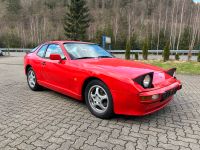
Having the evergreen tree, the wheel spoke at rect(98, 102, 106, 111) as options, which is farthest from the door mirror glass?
the evergreen tree

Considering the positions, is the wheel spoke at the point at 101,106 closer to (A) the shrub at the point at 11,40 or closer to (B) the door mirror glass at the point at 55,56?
(B) the door mirror glass at the point at 55,56

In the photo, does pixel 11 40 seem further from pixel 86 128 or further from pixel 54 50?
pixel 86 128

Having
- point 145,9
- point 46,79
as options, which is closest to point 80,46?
point 46,79

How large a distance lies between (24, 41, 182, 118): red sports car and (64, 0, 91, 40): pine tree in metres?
30.9

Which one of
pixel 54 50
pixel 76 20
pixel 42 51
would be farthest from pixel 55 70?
pixel 76 20

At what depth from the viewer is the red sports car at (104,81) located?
9.56 feet

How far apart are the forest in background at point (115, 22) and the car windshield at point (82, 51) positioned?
32674mm

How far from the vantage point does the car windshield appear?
4.05m

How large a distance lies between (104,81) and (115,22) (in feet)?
153

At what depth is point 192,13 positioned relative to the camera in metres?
41.2

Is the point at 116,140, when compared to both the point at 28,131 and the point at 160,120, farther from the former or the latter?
the point at 28,131

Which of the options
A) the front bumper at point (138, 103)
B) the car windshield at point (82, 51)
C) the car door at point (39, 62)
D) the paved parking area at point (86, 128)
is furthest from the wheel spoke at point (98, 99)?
the car door at point (39, 62)

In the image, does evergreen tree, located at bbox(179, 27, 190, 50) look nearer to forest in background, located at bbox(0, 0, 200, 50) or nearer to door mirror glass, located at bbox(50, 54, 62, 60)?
forest in background, located at bbox(0, 0, 200, 50)

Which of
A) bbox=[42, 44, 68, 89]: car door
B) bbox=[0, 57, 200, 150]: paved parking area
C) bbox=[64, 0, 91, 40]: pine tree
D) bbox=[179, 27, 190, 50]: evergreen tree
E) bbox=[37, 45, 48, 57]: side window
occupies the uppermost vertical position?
bbox=[64, 0, 91, 40]: pine tree
